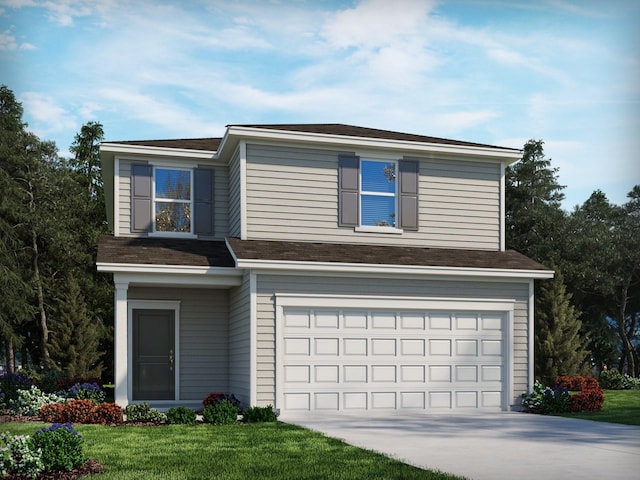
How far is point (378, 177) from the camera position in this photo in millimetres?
16969

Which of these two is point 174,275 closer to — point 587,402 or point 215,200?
point 215,200

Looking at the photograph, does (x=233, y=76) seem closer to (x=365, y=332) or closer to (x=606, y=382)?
(x=365, y=332)

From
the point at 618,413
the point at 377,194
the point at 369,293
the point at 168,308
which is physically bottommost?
the point at 618,413

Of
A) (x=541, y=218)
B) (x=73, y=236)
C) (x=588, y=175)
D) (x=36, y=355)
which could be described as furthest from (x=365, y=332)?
(x=36, y=355)

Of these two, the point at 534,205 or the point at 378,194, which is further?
the point at 534,205

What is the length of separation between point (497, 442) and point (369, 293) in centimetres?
530

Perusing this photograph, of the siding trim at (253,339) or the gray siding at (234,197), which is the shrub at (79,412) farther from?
the gray siding at (234,197)

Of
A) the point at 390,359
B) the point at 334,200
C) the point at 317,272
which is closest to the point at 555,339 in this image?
the point at 390,359

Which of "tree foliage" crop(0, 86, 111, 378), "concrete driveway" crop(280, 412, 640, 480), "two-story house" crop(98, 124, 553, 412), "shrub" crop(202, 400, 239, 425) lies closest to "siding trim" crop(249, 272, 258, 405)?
"two-story house" crop(98, 124, 553, 412)

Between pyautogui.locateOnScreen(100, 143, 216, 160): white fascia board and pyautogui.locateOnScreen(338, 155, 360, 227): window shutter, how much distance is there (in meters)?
3.16

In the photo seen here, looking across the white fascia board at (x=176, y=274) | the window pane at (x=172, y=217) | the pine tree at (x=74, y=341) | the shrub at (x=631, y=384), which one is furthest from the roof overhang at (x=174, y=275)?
the shrub at (x=631, y=384)

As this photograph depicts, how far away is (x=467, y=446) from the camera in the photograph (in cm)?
980

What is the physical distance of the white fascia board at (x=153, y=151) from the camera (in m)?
16.8

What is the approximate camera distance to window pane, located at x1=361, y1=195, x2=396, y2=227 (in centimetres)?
1680
